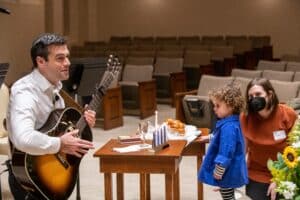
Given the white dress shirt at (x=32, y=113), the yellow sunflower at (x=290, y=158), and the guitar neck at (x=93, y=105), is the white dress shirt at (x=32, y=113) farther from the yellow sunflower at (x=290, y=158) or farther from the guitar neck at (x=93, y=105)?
the yellow sunflower at (x=290, y=158)

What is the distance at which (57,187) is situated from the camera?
275 centimetres

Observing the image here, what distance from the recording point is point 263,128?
10.7ft

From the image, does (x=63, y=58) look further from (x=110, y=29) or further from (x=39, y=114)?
(x=110, y=29)

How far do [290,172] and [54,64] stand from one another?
130 centimetres

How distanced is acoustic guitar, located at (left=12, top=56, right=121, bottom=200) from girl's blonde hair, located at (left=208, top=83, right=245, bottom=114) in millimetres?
990

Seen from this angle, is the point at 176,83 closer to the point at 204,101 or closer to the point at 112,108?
the point at 112,108

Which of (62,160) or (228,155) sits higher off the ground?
(62,160)

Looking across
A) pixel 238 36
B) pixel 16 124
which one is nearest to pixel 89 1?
pixel 238 36

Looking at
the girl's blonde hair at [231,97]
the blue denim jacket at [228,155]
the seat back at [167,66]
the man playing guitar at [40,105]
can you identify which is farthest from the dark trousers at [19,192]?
the seat back at [167,66]

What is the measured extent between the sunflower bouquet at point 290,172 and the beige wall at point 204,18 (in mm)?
16569

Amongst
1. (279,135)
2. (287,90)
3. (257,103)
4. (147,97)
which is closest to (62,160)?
(257,103)

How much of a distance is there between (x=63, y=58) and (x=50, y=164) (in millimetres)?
531

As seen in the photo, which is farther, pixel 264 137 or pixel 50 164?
pixel 264 137

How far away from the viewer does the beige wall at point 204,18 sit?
17.8 meters
